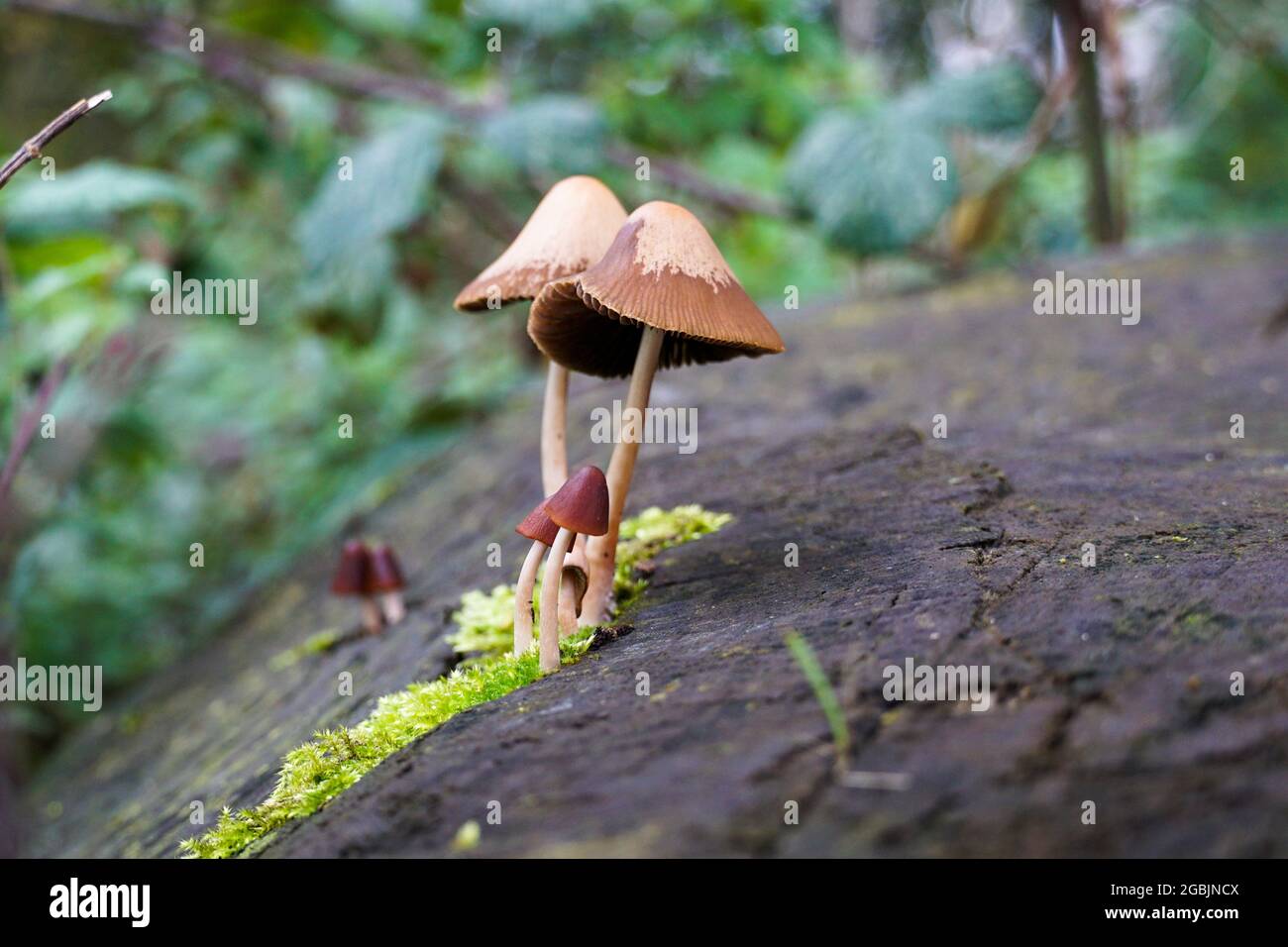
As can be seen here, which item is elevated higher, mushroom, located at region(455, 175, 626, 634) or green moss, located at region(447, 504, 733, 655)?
mushroom, located at region(455, 175, 626, 634)

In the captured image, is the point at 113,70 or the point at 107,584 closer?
the point at 107,584

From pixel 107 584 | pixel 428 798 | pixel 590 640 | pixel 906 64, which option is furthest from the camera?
pixel 906 64

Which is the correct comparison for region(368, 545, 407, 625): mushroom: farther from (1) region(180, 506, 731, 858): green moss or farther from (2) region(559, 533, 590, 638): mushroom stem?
(2) region(559, 533, 590, 638): mushroom stem

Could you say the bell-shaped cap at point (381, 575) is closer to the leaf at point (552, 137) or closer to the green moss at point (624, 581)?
the green moss at point (624, 581)

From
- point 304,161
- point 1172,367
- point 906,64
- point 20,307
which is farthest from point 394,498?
point 906,64

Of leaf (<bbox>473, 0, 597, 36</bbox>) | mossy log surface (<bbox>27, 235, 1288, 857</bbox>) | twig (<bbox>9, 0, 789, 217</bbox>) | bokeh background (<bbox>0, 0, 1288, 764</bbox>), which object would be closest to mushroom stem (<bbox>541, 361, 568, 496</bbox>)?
mossy log surface (<bbox>27, 235, 1288, 857</bbox>)

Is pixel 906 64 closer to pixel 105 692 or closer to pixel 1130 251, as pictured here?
pixel 1130 251
